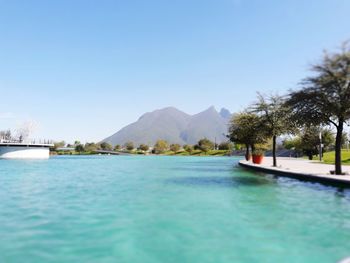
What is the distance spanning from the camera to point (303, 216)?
10.9 m

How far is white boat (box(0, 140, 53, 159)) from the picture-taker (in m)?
74.2

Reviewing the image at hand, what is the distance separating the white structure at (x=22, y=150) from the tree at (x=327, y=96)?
223ft

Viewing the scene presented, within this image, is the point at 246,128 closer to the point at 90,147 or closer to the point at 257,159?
the point at 257,159

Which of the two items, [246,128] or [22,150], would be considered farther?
[22,150]

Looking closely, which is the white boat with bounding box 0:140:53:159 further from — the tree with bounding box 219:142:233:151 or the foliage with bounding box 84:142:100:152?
the foliage with bounding box 84:142:100:152

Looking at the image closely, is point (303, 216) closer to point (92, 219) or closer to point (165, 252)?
point (165, 252)

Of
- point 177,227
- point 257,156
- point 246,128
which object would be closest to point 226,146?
point 257,156

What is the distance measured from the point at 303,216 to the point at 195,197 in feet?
15.9

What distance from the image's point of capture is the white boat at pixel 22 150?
7425cm

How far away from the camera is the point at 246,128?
129ft

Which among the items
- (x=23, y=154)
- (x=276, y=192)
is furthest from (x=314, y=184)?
(x=23, y=154)

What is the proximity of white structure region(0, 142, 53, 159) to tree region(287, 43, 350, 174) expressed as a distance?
223 feet

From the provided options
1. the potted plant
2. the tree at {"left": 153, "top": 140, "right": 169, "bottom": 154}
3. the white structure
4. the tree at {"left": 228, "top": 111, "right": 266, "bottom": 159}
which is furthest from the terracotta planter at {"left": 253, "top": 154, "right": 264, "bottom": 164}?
the tree at {"left": 153, "top": 140, "right": 169, "bottom": 154}

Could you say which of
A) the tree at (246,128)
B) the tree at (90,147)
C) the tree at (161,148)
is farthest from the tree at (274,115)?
the tree at (90,147)
